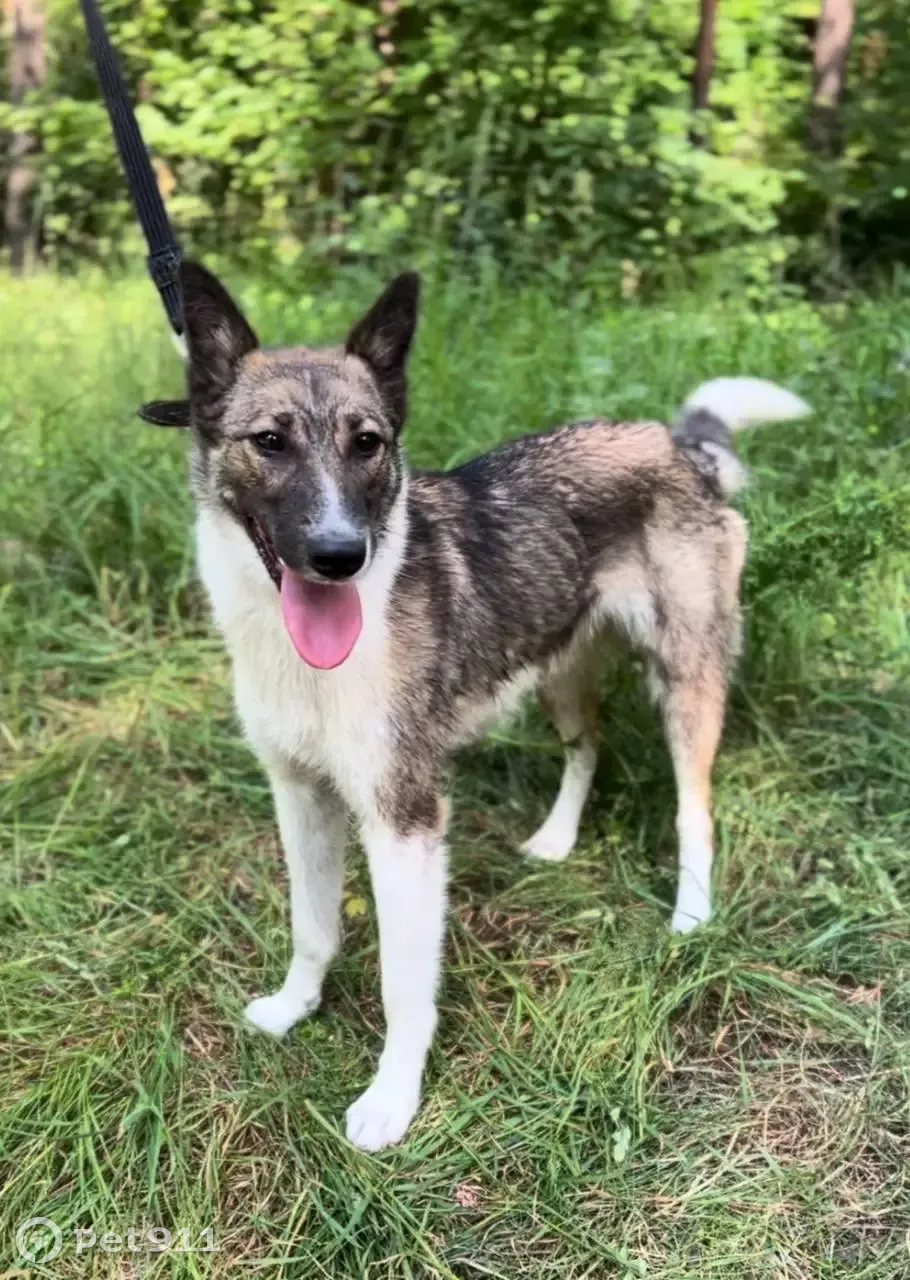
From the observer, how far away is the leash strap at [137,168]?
8.82ft

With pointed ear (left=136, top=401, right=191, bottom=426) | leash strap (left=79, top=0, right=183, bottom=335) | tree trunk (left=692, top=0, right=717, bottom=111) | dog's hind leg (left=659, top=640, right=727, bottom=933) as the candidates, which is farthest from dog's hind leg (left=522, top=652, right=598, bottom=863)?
tree trunk (left=692, top=0, right=717, bottom=111)

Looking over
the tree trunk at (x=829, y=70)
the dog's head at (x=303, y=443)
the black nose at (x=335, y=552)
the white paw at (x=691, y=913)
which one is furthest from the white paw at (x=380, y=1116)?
the tree trunk at (x=829, y=70)

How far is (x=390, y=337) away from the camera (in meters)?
2.40

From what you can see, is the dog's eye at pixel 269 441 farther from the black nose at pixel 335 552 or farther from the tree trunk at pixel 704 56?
the tree trunk at pixel 704 56

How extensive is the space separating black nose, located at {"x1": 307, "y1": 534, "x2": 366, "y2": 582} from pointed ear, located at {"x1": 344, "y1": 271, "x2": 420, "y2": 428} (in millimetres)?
498

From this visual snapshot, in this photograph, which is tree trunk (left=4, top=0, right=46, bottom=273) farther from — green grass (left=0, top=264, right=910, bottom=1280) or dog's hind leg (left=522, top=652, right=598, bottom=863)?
dog's hind leg (left=522, top=652, right=598, bottom=863)

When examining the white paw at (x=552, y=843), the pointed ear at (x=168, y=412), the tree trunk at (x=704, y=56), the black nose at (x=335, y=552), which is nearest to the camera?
the black nose at (x=335, y=552)

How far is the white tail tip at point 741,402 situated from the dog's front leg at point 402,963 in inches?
68.1

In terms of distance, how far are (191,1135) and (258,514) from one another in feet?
4.54

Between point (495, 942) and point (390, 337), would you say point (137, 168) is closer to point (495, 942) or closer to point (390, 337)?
point (390, 337)

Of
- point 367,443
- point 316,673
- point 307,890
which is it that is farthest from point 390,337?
point 307,890

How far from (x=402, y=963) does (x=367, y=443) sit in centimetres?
116

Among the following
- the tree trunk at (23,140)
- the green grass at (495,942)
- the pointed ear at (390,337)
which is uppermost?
the pointed ear at (390,337)
